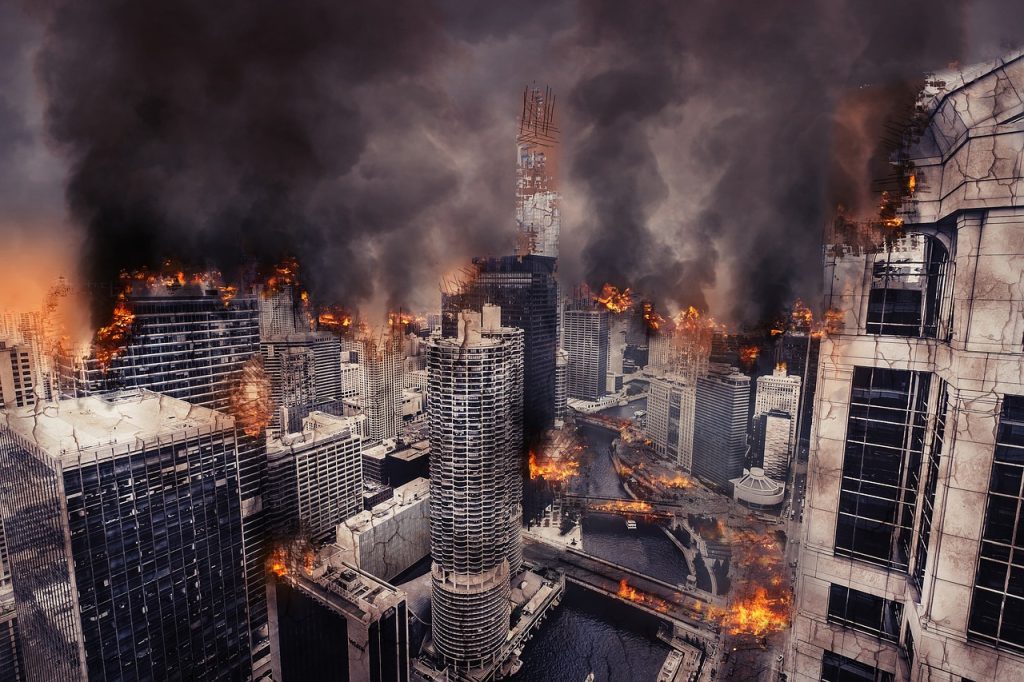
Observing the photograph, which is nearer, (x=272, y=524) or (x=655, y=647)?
(x=272, y=524)

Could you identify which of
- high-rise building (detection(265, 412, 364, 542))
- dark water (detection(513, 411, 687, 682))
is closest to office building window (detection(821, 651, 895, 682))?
high-rise building (detection(265, 412, 364, 542))

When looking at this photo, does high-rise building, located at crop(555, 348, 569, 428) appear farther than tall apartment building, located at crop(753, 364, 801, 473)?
Yes

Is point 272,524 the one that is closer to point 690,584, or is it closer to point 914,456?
point 914,456

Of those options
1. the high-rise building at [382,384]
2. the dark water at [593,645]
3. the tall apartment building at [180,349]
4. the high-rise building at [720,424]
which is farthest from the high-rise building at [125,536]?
the high-rise building at [720,424]

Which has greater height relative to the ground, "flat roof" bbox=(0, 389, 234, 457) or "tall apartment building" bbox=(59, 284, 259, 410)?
"tall apartment building" bbox=(59, 284, 259, 410)

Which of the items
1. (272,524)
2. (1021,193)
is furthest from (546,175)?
(272,524)

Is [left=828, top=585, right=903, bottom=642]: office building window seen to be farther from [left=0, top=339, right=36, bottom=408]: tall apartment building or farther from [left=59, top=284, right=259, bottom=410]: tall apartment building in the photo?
[left=0, top=339, right=36, bottom=408]: tall apartment building

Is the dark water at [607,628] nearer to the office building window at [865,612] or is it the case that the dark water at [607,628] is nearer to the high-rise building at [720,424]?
the high-rise building at [720,424]
